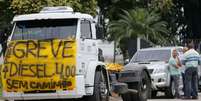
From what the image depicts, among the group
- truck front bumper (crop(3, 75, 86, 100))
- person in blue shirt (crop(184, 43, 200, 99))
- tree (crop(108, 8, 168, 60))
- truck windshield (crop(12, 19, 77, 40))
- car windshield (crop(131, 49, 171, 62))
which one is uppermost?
tree (crop(108, 8, 168, 60))

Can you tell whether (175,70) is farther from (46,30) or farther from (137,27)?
(137,27)

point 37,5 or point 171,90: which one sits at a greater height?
point 37,5

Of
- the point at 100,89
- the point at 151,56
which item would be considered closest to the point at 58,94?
the point at 100,89

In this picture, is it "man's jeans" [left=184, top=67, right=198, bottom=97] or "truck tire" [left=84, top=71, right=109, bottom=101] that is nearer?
"truck tire" [left=84, top=71, right=109, bottom=101]

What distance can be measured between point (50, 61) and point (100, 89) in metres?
1.68

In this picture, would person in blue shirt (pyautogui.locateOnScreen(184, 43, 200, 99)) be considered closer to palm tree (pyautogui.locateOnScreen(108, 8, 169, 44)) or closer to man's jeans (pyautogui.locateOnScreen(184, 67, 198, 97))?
man's jeans (pyautogui.locateOnScreen(184, 67, 198, 97))

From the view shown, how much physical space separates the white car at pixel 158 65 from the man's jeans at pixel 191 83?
0.71 meters

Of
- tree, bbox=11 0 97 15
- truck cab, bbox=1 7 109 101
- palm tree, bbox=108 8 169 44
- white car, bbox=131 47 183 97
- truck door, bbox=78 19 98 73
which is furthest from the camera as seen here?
palm tree, bbox=108 8 169 44

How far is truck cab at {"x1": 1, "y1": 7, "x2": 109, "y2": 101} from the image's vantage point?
15945 millimetres

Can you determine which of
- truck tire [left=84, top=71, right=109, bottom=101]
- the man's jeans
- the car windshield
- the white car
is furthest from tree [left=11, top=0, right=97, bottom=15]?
truck tire [left=84, top=71, right=109, bottom=101]

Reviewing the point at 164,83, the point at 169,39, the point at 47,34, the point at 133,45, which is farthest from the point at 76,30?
the point at 169,39

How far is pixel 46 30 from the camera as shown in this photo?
16547mm

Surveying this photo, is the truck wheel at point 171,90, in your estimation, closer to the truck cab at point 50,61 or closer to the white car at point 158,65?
the white car at point 158,65

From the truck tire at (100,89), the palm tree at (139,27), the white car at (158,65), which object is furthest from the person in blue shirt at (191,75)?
the palm tree at (139,27)
